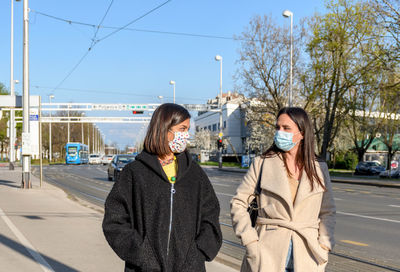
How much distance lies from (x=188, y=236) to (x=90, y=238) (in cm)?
577

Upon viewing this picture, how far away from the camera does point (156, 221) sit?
108 inches

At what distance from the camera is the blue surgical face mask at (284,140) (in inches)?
129

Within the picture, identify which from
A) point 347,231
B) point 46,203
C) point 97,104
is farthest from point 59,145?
point 347,231

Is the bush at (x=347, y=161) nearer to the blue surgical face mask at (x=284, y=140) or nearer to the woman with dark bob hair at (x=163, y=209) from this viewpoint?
the blue surgical face mask at (x=284, y=140)

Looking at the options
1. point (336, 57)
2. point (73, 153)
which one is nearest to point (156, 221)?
point (336, 57)

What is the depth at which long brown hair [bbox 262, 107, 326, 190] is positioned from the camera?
321 centimetres

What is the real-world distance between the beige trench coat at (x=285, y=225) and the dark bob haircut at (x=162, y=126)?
26.2 inches

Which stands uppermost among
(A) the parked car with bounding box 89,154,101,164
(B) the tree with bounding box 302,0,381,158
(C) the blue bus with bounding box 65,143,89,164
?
(B) the tree with bounding box 302,0,381,158

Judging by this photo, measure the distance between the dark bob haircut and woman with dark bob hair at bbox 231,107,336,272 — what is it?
0.66m

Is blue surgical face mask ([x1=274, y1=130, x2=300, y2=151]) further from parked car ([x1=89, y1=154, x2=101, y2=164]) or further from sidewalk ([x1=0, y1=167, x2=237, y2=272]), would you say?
parked car ([x1=89, y1=154, x2=101, y2=164])

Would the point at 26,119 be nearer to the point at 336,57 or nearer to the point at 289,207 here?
the point at 289,207

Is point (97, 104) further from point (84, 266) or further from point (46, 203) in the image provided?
point (84, 266)

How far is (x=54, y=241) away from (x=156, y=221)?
566 cm

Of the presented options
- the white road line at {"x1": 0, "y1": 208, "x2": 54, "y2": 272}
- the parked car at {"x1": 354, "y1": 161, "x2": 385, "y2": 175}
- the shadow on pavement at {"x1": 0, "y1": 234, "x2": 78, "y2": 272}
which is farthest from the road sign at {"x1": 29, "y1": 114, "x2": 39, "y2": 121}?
the parked car at {"x1": 354, "y1": 161, "x2": 385, "y2": 175}
